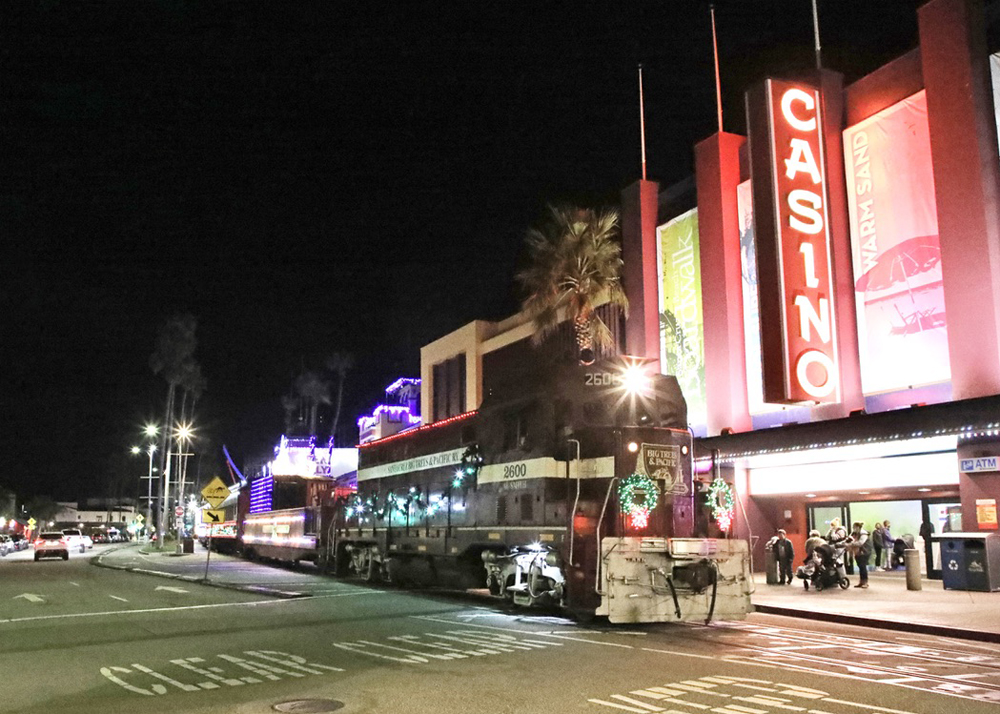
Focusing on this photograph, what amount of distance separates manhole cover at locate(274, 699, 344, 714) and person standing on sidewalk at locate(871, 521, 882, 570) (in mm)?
20533

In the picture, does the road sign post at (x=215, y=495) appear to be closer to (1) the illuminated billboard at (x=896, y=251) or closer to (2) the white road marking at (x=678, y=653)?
(2) the white road marking at (x=678, y=653)

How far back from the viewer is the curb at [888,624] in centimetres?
1218

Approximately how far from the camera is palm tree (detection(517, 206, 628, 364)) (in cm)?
2756

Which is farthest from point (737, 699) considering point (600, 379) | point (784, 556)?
point (784, 556)

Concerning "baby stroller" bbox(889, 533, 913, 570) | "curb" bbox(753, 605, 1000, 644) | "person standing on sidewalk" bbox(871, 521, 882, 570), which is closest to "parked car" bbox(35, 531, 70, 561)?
"person standing on sidewalk" bbox(871, 521, 882, 570)

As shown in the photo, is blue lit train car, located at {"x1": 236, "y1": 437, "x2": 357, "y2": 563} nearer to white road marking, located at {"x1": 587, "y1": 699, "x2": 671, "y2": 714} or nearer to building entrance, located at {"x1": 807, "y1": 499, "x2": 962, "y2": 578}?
building entrance, located at {"x1": 807, "y1": 499, "x2": 962, "y2": 578}

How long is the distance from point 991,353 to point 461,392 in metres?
28.2

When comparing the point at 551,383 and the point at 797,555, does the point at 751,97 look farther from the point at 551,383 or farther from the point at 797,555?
the point at 797,555

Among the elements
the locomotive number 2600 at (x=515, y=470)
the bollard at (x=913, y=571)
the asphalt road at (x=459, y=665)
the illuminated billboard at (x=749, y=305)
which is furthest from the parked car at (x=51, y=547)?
the bollard at (x=913, y=571)

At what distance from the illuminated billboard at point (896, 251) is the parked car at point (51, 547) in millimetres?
37761

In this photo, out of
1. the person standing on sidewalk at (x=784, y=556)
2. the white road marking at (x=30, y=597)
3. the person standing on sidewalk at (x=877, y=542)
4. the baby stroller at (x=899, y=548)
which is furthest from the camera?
the person standing on sidewalk at (x=877, y=542)

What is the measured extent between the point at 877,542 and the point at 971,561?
7.01m

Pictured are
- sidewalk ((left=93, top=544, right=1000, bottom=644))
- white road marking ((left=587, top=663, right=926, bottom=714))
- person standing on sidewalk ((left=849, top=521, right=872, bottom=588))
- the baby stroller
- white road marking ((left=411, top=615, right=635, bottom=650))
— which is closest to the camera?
white road marking ((left=587, top=663, right=926, bottom=714))

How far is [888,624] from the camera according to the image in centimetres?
1352
